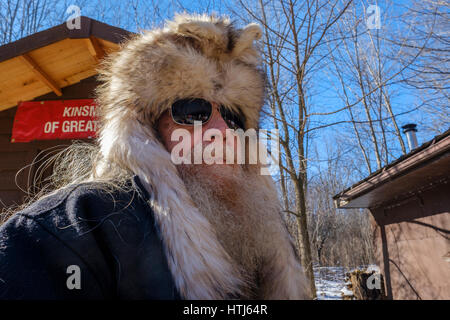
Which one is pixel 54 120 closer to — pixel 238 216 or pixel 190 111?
pixel 190 111

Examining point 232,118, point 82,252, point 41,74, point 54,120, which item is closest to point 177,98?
point 232,118

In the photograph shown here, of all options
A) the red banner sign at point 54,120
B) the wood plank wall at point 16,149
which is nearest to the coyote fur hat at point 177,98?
the red banner sign at point 54,120

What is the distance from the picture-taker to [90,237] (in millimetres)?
1039

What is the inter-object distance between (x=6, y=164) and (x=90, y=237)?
4950 millimetres

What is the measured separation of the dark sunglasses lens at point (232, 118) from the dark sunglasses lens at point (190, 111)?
0.38ft

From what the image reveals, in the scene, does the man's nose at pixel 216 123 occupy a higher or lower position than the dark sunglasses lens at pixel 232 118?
lower

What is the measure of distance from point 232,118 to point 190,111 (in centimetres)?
29

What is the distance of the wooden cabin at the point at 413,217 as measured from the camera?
3.63 m

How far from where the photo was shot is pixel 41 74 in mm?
4289

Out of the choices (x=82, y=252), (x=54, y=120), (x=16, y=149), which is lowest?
(x=82, y=252)

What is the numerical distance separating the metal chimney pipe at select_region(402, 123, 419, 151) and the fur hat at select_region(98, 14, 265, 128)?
7.14 m

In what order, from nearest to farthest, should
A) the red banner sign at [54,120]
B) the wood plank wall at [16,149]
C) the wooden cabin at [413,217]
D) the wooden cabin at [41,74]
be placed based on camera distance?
the wooden cabin at [413,217] < the wooden cabin at [41,74] < the red banner sign at [54,120] < the wood plank wall at [16,149]

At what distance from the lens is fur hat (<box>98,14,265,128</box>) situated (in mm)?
1592

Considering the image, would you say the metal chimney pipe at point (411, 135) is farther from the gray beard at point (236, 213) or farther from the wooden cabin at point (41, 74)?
the gray beard at point (236, 213)
